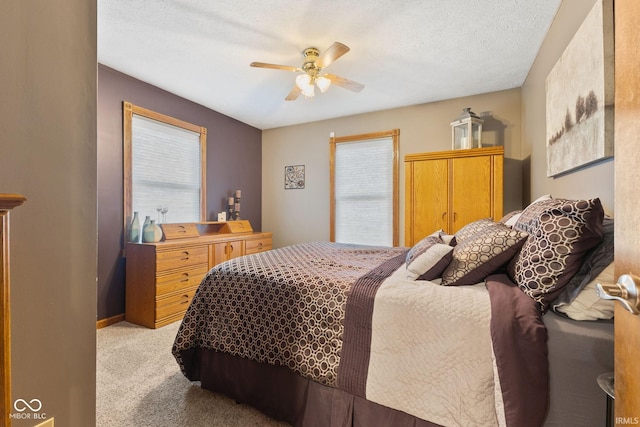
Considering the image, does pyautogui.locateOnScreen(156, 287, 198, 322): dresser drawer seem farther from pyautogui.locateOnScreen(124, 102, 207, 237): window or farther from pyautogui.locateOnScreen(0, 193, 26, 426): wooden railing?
pyautogui.locateOnScreen(0, 193, 26, 426): wooden railing

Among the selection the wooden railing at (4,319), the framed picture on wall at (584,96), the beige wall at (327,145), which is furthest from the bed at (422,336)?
the beige wall at (327,145)

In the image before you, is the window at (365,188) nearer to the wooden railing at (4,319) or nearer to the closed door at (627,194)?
the closed door at (627,194)

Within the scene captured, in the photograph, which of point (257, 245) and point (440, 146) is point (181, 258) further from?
point (440, 146)

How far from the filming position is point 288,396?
1.46 metres

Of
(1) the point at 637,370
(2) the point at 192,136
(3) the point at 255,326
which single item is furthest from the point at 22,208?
(2) the point at 192,136

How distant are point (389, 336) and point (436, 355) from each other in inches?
8.0

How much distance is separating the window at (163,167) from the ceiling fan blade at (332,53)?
2128mm

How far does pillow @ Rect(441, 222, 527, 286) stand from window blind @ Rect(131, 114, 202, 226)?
321 centimetres

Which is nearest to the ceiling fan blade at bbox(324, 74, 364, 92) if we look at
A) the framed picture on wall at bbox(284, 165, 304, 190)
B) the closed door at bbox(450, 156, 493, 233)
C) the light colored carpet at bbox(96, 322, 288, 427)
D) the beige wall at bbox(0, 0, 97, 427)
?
the closed door at bbox(450, 156, 493, 233)

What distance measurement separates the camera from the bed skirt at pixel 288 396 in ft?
4.17

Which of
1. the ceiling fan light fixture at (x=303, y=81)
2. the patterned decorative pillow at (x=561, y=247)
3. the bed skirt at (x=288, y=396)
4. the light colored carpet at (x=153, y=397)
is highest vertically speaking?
the ceiling fan light fixture at (x=303, y=81)

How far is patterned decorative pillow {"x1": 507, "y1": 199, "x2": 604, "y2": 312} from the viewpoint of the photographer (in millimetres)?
1058

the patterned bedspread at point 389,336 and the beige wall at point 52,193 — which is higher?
the beige wall at point 52,193

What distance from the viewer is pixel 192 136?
363 cm
